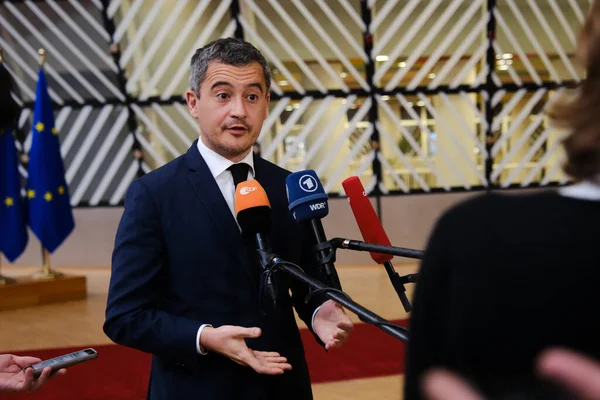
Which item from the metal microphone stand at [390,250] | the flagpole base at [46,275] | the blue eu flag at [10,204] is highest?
the metal microphone stand at [390,250]

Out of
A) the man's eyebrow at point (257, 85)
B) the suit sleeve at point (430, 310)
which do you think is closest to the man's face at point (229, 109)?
the man's eyebrow at point (257, 85)

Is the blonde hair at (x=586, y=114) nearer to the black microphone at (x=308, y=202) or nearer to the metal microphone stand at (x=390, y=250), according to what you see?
the metal microphone stand at (x=390, y=250)

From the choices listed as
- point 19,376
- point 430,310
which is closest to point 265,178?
point 19,376

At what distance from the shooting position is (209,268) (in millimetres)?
1221

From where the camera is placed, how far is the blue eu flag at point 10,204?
16.4 ft

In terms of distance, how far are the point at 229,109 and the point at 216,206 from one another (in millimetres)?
226

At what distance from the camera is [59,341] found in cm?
385

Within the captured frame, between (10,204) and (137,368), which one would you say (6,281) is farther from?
(137,368)

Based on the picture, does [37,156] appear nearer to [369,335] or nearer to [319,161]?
[319,161]

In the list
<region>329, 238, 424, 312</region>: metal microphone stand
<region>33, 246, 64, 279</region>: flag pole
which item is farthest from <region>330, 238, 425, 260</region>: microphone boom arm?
<region>33, 246, 64, 279</region>: flag pole

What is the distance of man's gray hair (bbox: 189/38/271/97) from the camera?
1.31 meters

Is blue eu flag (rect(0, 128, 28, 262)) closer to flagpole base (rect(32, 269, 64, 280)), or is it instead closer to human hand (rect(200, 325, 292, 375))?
flagpole base (rect(32, 269, 64, 280))

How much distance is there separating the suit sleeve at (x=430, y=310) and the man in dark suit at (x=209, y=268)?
58 cm

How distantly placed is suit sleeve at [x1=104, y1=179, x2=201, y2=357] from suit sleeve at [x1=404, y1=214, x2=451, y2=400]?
2.13 feet
